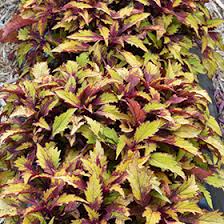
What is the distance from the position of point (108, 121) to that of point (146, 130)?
0.53 feet

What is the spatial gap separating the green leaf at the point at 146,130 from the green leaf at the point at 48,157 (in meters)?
0.30

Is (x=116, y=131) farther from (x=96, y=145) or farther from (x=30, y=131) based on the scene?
(x=30, y=131)

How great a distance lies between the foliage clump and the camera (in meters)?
1.54

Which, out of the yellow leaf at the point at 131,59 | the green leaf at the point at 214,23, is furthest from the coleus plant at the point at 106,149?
Answer: the green leaf at the point at 214,23

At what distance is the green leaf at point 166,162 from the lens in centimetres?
163

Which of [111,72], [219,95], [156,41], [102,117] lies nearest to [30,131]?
[102,117]

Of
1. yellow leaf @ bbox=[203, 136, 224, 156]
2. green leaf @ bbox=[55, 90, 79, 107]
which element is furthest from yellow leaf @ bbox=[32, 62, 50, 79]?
yellow leaf @ bbox=[203, 136, 224, 156]

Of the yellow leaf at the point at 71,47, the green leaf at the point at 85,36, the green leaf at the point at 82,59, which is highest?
the green leaf at the point at 85,36

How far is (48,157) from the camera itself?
1.63 metres

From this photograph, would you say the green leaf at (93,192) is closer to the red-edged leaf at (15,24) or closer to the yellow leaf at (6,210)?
the yellow leaf at (6,210)

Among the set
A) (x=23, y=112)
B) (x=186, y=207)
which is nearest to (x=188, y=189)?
(x=186, y=207)

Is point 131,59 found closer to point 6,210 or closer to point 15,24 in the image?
point 15,24

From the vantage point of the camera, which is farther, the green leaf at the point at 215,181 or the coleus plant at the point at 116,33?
the coleus plant at the point at 116,33

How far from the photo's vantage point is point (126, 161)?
63.4 inches
